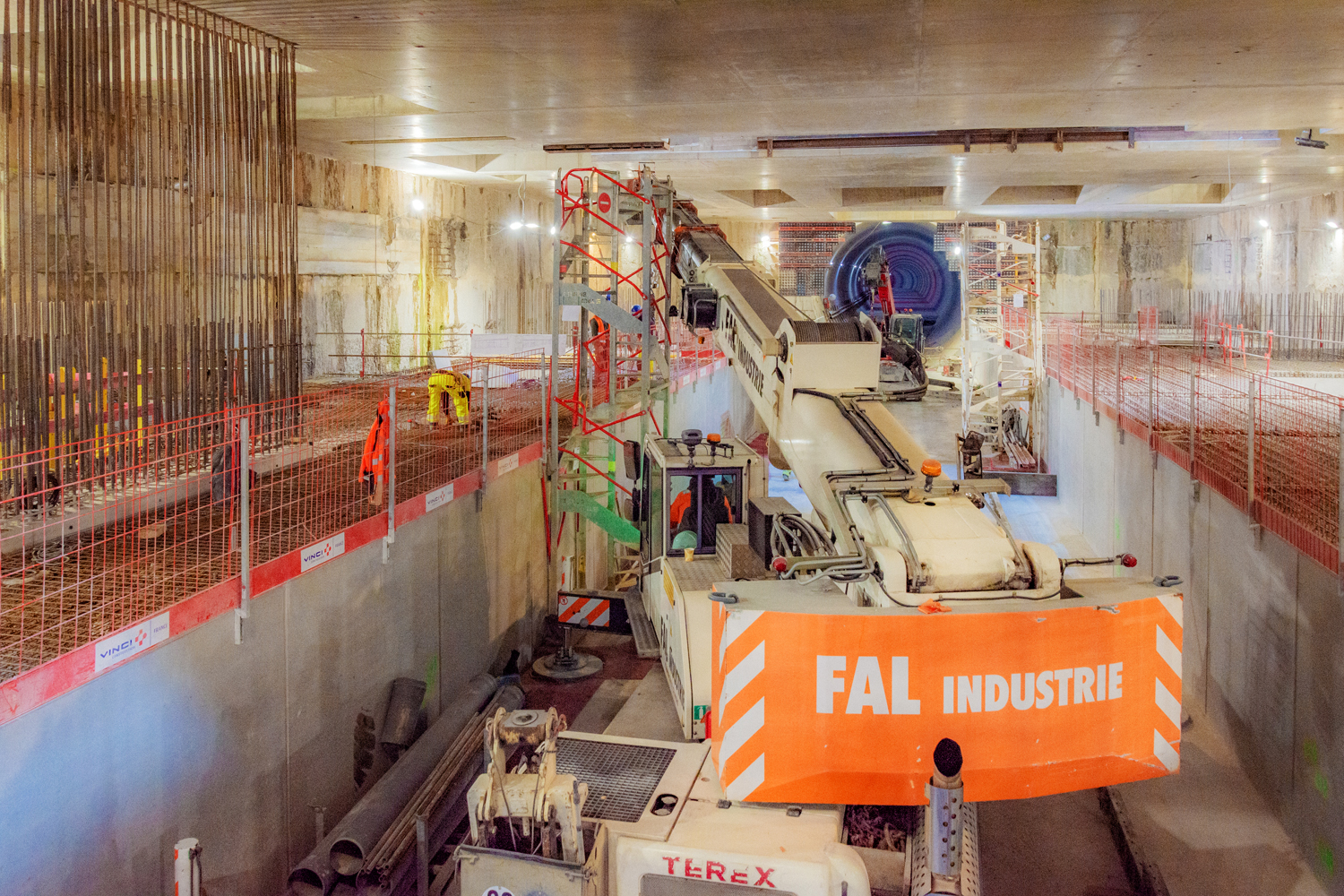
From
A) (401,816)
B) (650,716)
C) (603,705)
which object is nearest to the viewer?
(401,816)

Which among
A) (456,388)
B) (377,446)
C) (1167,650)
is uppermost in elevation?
(456,388)

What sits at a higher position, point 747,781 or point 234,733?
point 747,781

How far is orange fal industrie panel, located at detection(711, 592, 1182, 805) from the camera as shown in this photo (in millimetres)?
4535

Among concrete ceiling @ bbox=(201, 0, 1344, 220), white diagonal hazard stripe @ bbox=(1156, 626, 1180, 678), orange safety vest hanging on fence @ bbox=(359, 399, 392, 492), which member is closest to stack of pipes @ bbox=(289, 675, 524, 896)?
orange safety vest hanging on fence @ bbox=(359, 399, 392, 492)

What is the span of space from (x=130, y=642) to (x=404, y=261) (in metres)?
14.8

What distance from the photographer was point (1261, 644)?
7652 millimetres

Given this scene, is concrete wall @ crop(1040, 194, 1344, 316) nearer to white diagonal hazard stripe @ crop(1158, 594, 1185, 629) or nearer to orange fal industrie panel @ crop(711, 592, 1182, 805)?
white diagonal hazard stripe @ crop(1158, 594, 1185, 629)

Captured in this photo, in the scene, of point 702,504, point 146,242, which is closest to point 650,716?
point 702,504

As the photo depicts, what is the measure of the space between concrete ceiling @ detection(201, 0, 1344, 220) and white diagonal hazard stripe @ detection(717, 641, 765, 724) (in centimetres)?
494

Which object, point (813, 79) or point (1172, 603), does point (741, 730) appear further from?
point (813, 79)

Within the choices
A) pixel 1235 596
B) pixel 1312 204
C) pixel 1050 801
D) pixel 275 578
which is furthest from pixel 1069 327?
pixel 275 578

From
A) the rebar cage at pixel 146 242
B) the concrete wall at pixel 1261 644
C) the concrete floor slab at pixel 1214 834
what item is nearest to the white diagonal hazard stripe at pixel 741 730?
the concrete floor slab at pixel 1214 834

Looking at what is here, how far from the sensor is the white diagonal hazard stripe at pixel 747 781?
466 centimetres

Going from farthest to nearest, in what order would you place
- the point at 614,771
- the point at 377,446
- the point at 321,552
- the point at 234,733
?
1. the point at 377,446
2. the point at 321,552
3. the point at 234,733
4. the point at 614,771
